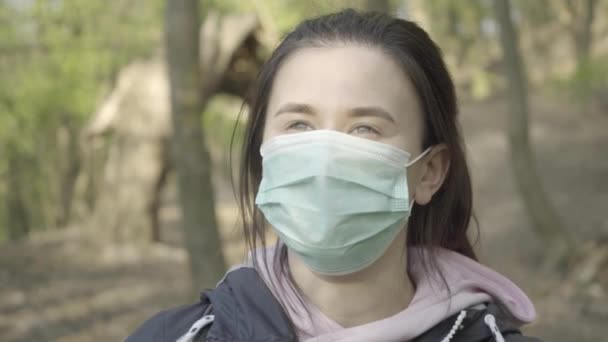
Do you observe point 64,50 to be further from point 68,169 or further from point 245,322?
point 245,322

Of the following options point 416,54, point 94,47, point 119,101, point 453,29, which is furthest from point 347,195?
point 453,29

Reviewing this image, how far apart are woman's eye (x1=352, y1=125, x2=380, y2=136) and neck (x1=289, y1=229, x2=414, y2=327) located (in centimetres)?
35

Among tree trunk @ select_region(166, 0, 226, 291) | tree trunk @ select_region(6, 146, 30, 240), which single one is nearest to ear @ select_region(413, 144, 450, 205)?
tree trunk @ select_region(166, 0, 226, 291)

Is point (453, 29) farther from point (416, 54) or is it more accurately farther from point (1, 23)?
point (416, 54)

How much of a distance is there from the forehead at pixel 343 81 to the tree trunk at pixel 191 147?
3.53m

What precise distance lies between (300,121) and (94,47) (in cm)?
1293

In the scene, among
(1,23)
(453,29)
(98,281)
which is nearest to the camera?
(98,281)

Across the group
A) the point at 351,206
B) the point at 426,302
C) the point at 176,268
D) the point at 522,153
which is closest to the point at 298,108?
the point at 351,206

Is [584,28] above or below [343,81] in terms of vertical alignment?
below

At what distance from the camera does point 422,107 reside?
6.98ft

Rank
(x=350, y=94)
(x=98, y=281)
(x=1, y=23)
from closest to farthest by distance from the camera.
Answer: (x=350, y=94)
(x=98, y=281)
(x=1, y=23)

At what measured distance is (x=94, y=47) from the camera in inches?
560

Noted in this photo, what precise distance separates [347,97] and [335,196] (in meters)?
0.25

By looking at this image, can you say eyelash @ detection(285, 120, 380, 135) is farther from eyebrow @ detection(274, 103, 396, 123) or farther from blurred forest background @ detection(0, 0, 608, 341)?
blurred forest background @ detection(0, 0, 608, 341)
